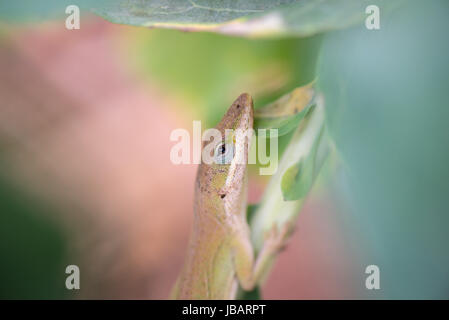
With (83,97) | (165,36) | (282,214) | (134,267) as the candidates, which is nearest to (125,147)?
(83,97)

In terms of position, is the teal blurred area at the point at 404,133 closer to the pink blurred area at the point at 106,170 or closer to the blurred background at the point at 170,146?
the blurred background at the point at 170,146

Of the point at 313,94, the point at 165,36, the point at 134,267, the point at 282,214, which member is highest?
the point at 165,36

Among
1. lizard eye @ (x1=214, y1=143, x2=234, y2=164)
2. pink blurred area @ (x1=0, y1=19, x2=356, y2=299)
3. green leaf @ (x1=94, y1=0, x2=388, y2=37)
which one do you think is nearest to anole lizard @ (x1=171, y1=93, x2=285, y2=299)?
lizard eye @ (x1=214, y1=143, x2=234, y2=164)

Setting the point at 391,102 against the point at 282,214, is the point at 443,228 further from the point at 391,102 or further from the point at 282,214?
the point at 282,214

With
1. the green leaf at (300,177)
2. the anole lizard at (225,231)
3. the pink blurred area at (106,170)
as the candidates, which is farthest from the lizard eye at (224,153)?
the pink blurred area at (106,170)

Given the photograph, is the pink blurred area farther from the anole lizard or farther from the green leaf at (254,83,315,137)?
the green leaf at (254,83,315,137)

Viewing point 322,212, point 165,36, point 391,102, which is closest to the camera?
point 391,102
